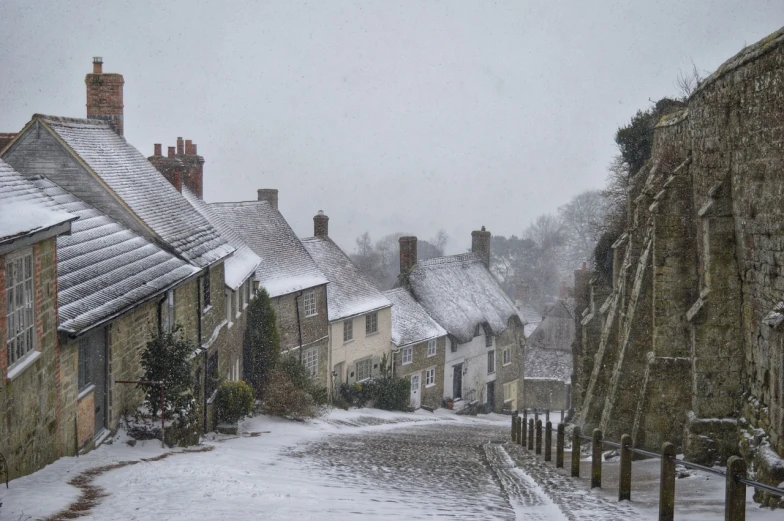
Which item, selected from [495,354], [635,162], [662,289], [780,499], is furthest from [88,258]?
[495,354]

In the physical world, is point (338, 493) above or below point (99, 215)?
below

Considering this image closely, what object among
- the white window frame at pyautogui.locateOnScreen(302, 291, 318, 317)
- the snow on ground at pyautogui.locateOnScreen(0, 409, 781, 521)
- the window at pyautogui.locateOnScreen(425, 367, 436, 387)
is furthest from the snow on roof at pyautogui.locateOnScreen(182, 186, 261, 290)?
the window at pyautogui.locateOnScreen(425, 367, 436, 387)

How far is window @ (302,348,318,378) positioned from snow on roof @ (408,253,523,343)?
1016 cm

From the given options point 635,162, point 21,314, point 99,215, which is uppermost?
point 635,162

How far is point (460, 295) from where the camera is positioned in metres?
41.5

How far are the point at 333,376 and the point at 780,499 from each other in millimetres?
24710

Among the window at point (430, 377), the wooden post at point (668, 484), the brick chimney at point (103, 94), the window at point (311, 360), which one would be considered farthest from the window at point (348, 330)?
the wooden post at point (668, 484)

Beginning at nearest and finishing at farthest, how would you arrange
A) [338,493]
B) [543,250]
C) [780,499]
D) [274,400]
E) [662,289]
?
[780,499]
[338,493]
[662,289]
[274,400]
[543,250]

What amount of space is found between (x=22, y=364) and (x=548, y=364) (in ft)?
139

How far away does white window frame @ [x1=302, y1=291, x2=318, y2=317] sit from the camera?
2908 centimetres

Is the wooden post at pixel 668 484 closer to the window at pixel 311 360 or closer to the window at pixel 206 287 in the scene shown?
the window at pixel 206 287

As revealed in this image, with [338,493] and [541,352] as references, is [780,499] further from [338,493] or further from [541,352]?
[541,352]

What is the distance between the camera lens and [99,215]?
54.5 feet

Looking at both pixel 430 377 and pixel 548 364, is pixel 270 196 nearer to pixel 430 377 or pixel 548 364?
pixel 430 377
